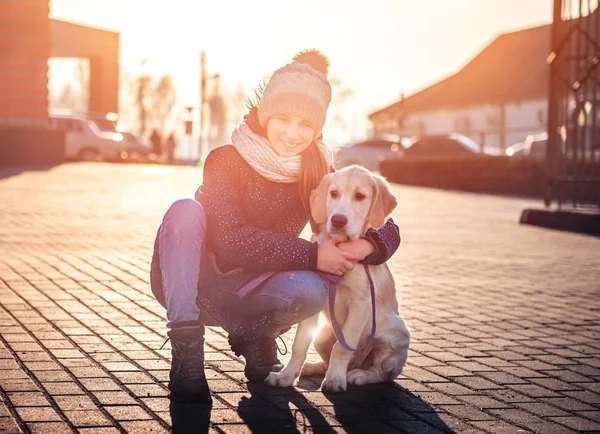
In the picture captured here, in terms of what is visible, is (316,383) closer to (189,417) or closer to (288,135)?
(189,417)

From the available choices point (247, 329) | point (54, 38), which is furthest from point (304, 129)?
point (54, 38)

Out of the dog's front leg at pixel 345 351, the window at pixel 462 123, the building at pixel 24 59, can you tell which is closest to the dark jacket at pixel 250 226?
the dog's front leg at pixel 345 351

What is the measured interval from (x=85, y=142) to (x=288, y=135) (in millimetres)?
37690

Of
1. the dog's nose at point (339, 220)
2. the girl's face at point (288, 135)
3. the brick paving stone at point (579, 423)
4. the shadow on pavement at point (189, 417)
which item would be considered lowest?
the brick paving stone at point (579, 423)

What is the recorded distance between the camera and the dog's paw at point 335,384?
4992 millimetres

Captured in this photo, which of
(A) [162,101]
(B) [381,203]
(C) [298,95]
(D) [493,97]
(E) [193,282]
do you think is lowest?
(E) [193,282]

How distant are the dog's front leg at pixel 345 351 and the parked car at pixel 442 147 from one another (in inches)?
1435


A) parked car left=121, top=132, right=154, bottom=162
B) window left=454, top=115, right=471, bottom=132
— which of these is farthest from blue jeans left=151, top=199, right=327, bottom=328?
window left=454, top=115, right=471, bottom=132

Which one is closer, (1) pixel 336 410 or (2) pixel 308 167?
(1) pixel 336 410

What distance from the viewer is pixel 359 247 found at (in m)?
4.93

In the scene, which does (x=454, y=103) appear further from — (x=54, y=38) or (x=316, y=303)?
(x=316, y=303)

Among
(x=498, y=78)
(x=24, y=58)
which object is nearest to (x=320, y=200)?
(x=24, y=58)

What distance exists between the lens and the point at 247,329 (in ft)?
16.9

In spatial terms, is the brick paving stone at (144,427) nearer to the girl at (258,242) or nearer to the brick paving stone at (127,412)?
the brick paving stone at (127,412)
